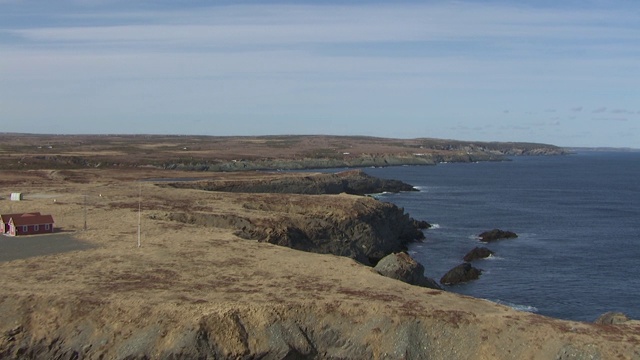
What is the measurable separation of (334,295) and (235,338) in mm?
5025

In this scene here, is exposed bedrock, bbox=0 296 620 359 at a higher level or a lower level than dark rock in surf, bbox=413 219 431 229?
higher

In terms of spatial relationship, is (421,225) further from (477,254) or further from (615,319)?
(615,319)

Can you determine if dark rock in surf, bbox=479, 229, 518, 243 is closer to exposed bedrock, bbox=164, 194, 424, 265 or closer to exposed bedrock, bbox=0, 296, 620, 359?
exposed bedrock, bbox=164, 194, 424, 265

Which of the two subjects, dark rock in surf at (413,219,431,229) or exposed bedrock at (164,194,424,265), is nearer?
exposed bedrock at (164,194,424,265)

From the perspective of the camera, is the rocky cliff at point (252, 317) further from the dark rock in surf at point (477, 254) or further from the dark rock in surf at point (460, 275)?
the dark rock in surf at point (477, 254)

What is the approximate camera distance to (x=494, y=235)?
2660 inches

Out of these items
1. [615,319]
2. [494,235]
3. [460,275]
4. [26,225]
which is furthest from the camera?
[494,235]

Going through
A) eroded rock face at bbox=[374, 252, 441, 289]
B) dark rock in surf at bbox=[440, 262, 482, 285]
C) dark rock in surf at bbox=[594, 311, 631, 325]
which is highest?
eroded rock face at bbox=[374, 252, 441, 289]

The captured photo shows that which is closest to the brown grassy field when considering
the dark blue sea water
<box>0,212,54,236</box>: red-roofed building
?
<box>0,212,54,236</box>: red-roofed building

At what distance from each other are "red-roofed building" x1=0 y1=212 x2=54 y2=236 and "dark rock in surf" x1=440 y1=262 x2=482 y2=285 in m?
28.1

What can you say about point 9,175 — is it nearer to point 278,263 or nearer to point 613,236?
point 278,263

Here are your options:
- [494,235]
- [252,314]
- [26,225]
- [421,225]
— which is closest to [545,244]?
[494,235]

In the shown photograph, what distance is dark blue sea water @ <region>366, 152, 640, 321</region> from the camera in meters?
45.2

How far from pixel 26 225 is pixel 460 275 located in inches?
1201
